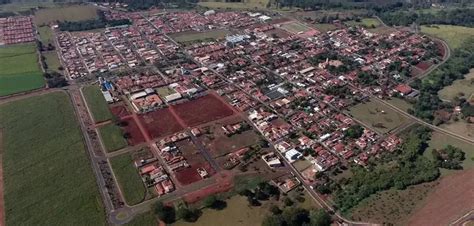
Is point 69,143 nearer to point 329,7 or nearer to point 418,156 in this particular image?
point 418,156

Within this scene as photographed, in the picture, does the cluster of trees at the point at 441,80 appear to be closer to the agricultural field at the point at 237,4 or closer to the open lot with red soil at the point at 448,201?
the open lot with red soil at the point at 448,201

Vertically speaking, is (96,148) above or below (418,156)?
above

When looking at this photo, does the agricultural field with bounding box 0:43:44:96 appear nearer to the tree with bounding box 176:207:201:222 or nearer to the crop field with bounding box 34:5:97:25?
the crop field with bounding box 34:5:97:25

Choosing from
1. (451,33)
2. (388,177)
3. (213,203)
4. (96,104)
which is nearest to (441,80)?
(451,33)

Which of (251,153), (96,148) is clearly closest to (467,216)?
(251,153)

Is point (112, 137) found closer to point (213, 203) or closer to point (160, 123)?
point (160, 123)
